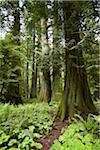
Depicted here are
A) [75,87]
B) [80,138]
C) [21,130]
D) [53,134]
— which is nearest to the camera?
[80,138]

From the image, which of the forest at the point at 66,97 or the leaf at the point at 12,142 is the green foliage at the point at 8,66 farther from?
the leaf at the point at 12,142

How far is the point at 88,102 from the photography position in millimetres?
7199

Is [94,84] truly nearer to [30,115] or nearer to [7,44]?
[7,44]

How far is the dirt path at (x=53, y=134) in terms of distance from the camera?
5.45m

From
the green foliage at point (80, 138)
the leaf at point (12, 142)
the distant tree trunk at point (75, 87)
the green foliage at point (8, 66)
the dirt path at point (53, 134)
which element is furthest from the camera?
the green foliage at point (8, 66)

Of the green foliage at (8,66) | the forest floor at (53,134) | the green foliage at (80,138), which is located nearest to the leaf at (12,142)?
the forest floor at (53,134)

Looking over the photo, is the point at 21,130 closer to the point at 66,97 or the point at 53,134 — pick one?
the point at 53,134

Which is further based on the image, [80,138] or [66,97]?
[66,97]

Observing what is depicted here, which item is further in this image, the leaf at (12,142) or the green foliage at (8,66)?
the green foliage at (8,66)

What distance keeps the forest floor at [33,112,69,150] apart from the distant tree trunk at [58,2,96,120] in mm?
217

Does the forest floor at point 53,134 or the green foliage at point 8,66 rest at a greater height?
the green foliage at point 8,66

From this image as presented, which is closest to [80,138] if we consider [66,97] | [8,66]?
[66,97]

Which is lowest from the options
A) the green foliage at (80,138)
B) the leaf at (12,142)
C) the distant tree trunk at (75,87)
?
the leaf at (12,142)

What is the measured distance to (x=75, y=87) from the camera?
281 inches
